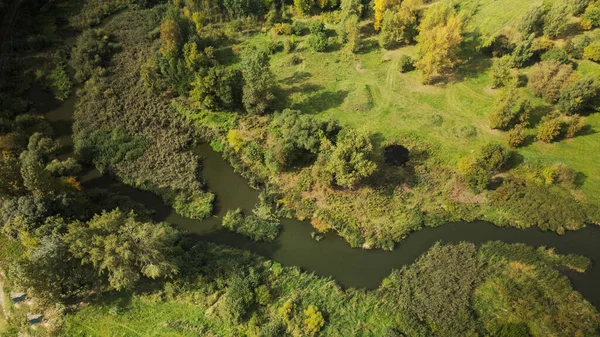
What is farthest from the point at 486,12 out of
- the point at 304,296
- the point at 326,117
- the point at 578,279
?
the point at 304,296

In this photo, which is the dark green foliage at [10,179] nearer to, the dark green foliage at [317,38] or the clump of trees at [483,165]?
the dark green foliage at [317,38]

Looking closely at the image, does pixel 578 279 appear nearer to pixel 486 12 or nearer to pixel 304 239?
pixel 304 239

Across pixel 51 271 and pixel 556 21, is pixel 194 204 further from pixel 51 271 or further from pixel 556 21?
pixel 556 21

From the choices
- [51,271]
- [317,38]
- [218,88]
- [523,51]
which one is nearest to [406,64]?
[317,38]

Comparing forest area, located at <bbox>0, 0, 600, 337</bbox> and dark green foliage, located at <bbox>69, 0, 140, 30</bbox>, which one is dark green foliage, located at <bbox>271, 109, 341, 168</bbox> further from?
dark green foliage, located at <bbox>69, 0, 140, 30</bbox>

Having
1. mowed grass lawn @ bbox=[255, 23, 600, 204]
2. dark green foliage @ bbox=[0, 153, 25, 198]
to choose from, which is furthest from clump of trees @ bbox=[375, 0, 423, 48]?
dark green foliage @ bbox=[0, 153, 25, 198]
